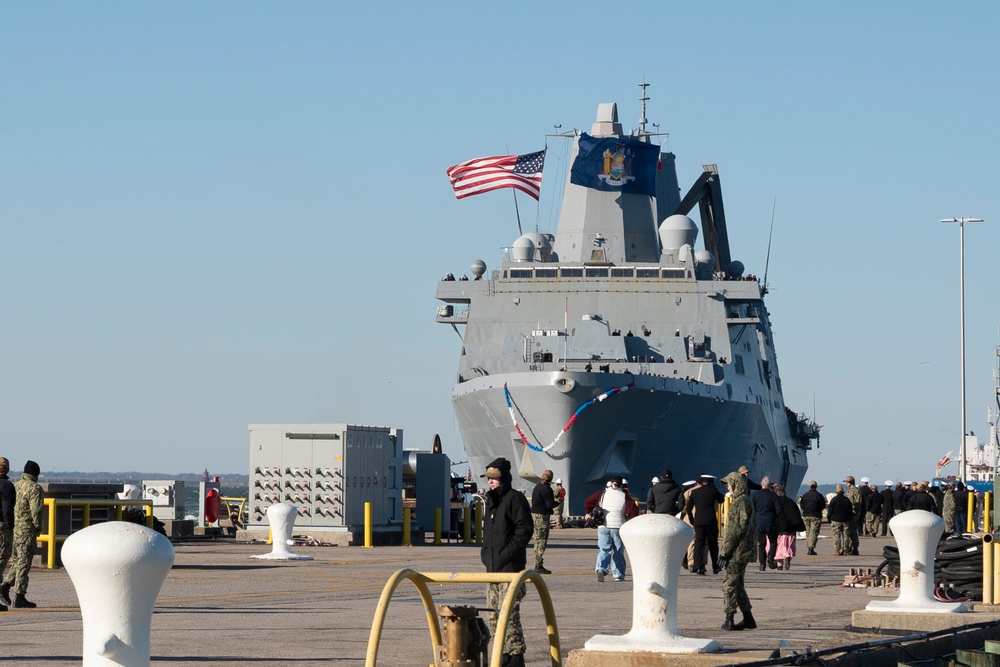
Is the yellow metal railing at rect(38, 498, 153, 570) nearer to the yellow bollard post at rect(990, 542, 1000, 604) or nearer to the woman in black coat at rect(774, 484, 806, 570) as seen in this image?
the woman in black coat at rect(774, 484, 806, 570)

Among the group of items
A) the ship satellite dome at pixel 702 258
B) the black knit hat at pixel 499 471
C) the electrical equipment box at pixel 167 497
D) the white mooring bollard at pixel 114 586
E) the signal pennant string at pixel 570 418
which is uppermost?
the ship satellite dome at pixel 702 258

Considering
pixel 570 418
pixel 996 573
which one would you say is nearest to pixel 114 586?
pixel 996 573

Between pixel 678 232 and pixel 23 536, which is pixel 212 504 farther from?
pixel 678 232

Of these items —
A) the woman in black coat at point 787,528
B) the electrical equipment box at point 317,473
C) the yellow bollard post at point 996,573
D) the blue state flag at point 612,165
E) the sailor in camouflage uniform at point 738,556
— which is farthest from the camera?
the blue state flag at point 612,165

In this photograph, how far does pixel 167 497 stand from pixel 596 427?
13.3 m

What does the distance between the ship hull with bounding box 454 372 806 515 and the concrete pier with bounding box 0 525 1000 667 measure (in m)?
17.8

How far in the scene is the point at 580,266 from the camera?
47688 mm

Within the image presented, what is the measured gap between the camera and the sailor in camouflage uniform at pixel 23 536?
14136mm

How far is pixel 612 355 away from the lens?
44.9 m

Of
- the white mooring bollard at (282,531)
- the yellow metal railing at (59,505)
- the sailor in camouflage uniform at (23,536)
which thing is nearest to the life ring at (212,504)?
the white mooring bollard at (282,531)

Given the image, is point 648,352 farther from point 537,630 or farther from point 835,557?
point 537,630

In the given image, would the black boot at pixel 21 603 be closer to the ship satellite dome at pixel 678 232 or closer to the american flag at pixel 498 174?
the american flag at pixel 498 174

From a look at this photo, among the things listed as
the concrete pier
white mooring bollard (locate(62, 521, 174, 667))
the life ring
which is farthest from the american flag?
white mooring bollard (locate(62, 521, 174, 667))

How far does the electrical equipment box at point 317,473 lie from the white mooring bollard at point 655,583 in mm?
18079
